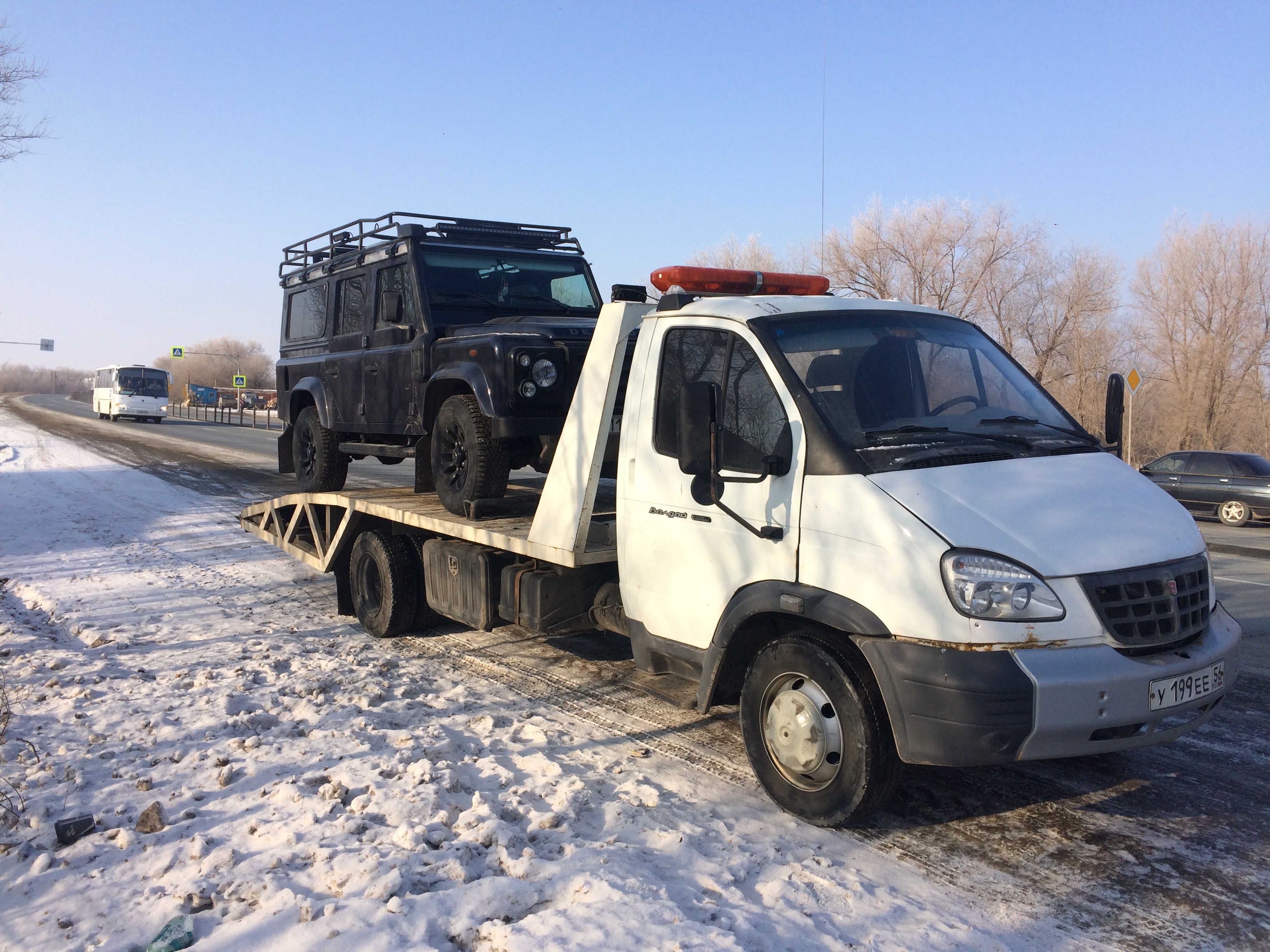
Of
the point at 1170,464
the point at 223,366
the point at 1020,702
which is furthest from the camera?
the point at 223,366

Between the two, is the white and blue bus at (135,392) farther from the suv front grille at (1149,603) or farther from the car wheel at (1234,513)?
the suv front grille at (1149,603)

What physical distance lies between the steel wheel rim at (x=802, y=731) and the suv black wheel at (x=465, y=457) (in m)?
2.98

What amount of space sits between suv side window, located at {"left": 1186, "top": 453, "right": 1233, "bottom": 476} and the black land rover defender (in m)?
14.7

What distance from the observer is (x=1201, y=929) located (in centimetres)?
314

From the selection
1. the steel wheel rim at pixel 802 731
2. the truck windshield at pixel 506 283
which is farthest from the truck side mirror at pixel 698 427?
the truck windshield at pixel 506 283

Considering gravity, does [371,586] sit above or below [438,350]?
below

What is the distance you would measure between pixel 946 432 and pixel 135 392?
50724 millimetres

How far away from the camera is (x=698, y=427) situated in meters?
4.05

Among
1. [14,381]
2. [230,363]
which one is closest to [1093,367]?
[230,363]

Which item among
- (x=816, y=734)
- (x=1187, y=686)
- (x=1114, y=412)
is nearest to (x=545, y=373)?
(x=816, y=734)

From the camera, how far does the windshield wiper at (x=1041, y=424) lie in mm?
4309

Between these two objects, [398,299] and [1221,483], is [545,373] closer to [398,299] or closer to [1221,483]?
[398,299]

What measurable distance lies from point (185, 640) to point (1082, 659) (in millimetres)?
6134

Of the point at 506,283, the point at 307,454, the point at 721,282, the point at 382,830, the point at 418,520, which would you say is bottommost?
the point at 382,830
